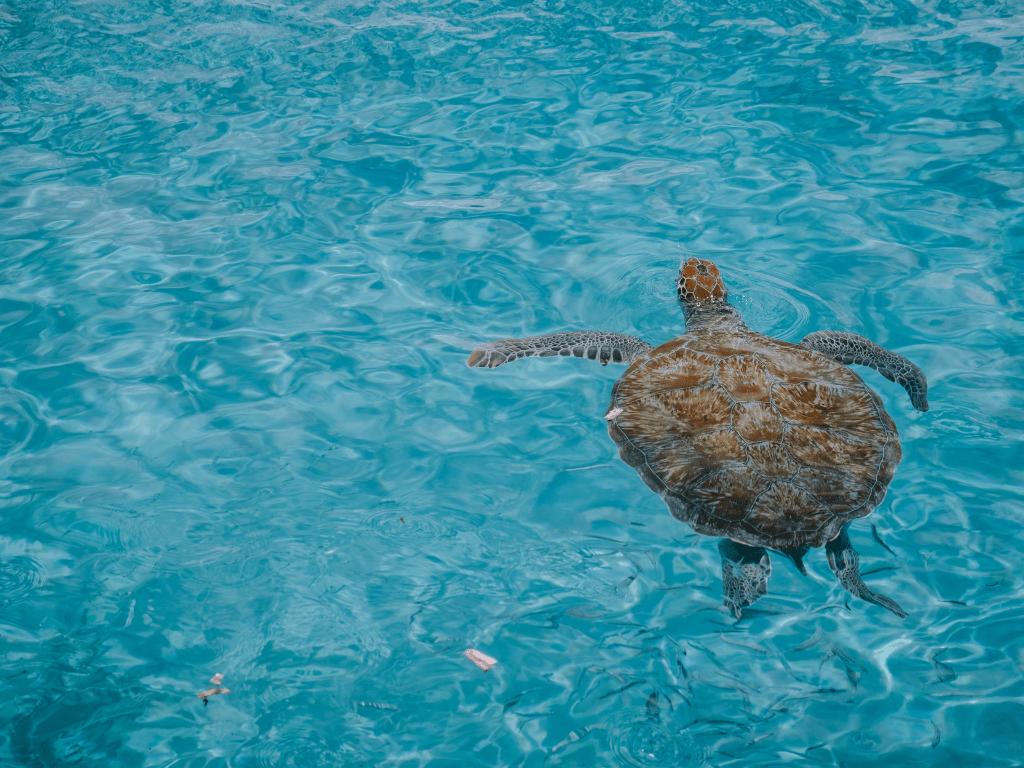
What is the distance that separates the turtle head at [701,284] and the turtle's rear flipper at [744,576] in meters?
Answer: 2.21

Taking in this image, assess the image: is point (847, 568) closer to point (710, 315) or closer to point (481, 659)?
point (481, 659)

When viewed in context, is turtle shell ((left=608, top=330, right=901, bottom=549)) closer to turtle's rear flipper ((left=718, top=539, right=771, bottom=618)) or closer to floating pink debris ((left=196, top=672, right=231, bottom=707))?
turtle's rear flipper ((left=718, top=539, right=771, bottom=618))

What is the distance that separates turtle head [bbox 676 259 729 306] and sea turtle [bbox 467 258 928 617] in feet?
2.47

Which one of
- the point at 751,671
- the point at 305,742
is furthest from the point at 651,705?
the point at 305,742

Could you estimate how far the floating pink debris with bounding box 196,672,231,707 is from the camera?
11.3 ft

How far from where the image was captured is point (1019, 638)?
351 cm

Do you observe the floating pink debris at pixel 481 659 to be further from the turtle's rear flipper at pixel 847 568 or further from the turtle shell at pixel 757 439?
the turtle's rear flipper at pixel 847 568

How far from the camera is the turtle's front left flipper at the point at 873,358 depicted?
4.61 meters

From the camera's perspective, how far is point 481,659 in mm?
3559

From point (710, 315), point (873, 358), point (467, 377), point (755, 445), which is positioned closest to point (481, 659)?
point (755, 445)

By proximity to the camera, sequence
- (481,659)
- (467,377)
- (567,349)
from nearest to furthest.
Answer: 1. (481,659)
2. (567,349)
3. (467,377)

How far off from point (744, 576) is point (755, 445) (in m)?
0.67

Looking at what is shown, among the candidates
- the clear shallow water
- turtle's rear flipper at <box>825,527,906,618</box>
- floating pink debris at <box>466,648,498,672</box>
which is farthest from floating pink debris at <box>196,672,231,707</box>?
turtle's rear flipper at <box>825,527,906,618</box>

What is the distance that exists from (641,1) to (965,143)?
191 inches
